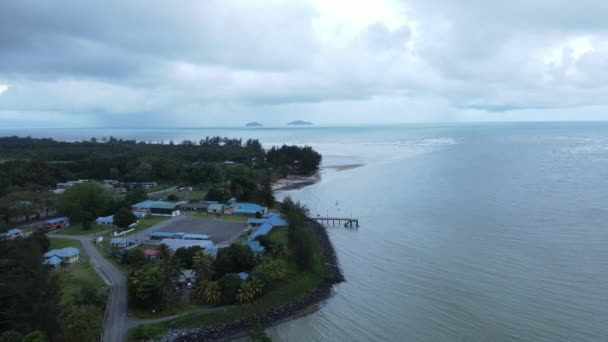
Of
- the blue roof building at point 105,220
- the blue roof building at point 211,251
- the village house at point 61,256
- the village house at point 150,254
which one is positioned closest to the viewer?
the village house at point 61,256

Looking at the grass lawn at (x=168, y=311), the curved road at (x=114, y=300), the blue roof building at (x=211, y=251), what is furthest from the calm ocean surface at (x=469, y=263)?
the blue roof building at (x=211, y=251)

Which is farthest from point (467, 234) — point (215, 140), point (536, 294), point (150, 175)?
point (215, 140)

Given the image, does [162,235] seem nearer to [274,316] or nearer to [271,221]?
[271,221]

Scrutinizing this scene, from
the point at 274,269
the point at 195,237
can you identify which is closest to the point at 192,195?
the point at 195,237

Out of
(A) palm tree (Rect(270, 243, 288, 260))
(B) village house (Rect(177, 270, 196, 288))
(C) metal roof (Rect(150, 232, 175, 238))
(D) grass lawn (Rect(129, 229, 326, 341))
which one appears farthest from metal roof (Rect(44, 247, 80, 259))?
(A) palm tree (Rect(270, 243, 288, 260))

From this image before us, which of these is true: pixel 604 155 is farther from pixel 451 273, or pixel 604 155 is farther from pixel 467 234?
pixel 451 273

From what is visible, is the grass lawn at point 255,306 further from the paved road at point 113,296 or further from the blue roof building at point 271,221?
the blue roof building at point 271,221

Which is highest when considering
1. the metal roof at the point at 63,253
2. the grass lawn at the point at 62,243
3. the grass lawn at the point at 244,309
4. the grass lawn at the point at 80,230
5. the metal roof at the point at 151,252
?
the metal roof at the point at 63,253
